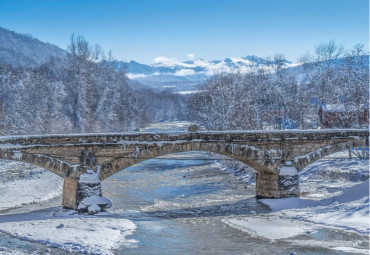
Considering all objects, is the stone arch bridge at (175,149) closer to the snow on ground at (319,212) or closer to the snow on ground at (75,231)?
the snow on ground at (319,212)

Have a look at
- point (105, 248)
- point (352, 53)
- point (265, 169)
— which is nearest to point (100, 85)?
point (352, 53)

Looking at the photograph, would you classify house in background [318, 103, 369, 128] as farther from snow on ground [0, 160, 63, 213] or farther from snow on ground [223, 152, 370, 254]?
snow on ground [0, 160, 63, 213]

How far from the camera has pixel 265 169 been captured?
28.4 meters

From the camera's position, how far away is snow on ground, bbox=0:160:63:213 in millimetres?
28370

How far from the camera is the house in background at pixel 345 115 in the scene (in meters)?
41.2

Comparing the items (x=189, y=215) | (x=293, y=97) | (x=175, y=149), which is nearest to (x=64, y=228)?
(x=189, y=215)

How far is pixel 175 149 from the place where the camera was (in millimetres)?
25656

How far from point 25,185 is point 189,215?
14.3 metres

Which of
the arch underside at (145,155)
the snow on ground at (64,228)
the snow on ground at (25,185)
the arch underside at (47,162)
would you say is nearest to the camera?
the snow on ground at (64,228)

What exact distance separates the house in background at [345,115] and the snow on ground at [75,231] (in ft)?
87.6

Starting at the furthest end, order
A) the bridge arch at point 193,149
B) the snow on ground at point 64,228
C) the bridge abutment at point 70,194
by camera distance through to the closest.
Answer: the bridge arch at point 193,149 → the bridge abutment at point 70,194 → the snow on ground at point 64,228

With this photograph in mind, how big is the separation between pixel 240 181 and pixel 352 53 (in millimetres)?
26886

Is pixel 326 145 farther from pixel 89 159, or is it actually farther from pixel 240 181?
pixel 89 159

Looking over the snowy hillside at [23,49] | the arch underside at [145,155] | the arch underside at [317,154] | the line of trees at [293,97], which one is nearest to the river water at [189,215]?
the arch underside at [145,155]
